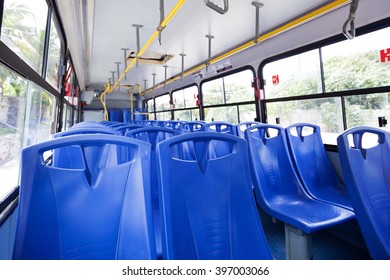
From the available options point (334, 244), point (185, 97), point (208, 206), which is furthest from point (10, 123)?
point (185, 97)

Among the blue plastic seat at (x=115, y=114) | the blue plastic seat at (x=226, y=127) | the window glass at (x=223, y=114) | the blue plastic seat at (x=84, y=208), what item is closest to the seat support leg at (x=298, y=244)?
the blue plastic seat at (x=84, y=208)

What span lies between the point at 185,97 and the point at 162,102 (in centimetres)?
219

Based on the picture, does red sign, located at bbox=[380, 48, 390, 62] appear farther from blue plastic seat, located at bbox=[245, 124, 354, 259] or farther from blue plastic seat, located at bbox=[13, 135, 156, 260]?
blue plastic seat, located at bbox=[13, 135, 156, 260]

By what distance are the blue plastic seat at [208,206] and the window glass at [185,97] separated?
186 inches

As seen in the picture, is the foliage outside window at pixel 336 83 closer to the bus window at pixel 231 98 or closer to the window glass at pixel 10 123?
the bus window at pixel 231 98

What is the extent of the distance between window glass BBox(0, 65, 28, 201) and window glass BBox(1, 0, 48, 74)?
0.54 ft

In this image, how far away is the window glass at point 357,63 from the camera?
2.01 metres

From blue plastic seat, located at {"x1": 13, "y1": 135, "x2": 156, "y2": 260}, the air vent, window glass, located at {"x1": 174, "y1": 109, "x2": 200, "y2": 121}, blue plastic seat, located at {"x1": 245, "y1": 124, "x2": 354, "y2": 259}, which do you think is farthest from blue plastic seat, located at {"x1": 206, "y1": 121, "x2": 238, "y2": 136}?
window glass, located at {"x1": 174, "y1": 109, "x2": 200, "y2": 121}

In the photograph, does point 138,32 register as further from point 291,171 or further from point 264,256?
point 264,256

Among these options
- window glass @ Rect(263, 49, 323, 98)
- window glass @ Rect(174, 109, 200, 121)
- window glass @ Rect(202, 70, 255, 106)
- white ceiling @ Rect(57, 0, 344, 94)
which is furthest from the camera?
window glass @ Rect(174, 109, 200, 121)


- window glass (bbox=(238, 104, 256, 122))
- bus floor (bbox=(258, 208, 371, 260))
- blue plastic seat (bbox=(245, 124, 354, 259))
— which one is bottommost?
bus floor (bbox=(258, 208, 371, 260))

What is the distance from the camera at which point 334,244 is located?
6.20ft

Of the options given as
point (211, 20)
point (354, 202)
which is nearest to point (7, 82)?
point (354, 202)

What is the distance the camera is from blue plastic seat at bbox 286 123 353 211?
5.95 feet
